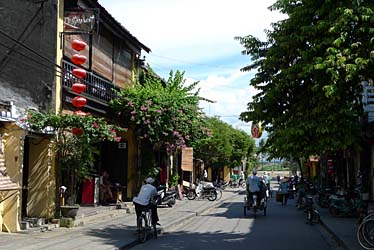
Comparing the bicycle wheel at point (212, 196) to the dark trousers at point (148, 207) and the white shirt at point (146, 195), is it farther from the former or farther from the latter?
the white shirt at point (146, 195)

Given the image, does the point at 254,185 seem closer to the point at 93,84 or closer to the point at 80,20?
the point at 93,84

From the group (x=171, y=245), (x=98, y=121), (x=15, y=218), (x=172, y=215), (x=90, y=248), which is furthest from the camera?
(x=172, y=215)

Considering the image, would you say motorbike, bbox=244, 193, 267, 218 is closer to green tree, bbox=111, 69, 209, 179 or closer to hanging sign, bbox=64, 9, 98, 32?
green tree, bbox=111, 69, 209, 179

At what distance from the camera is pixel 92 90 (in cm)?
2014

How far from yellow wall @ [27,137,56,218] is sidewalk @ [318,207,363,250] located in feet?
27.8

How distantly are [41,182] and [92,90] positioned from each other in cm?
469

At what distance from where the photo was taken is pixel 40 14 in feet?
56.2

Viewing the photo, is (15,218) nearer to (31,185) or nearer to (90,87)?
(31,185)

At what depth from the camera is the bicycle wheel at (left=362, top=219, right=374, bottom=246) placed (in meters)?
12.2

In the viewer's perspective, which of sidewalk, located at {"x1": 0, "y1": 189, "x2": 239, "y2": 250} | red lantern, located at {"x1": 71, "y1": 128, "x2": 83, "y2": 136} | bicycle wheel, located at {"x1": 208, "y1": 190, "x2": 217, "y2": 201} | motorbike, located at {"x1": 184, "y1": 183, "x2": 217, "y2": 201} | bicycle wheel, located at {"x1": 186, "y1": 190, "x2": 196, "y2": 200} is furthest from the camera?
bicycle wheel, located at {"x1": 186, "y1": 190, "x2": 196, "y2": 200}

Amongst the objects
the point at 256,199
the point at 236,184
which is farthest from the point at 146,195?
the point at 236,184

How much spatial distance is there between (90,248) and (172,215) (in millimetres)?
9593

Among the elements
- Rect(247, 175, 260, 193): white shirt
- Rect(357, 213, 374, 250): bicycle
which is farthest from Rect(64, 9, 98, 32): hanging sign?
Rect(357, 213, 374, 250): bicycle

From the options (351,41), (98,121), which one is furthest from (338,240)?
(98,121)
